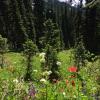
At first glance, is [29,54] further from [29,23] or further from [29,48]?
[29,23]

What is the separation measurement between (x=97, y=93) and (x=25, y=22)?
2388 inches

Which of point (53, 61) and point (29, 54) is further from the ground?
point (29, 54)

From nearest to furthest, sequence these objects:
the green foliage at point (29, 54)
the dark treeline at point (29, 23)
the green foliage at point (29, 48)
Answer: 1. the green foliage at point (29, 54)
2. the green foliage at point (29, 48)
3. the dark treeline at point (29, 23)

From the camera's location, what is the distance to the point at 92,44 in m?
56.2

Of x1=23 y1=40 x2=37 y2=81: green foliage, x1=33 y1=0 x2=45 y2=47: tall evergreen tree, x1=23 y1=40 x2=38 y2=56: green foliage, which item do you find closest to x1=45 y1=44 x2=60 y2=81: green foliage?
x1=23 y1=40 x2=37 y2=81: green foliage

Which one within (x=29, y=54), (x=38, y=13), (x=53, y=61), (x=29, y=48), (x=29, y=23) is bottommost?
(x=29, y=23)

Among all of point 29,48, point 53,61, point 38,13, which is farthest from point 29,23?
point 53,61

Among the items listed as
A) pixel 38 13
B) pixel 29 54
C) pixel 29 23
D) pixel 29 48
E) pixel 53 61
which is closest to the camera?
pixel 53 61

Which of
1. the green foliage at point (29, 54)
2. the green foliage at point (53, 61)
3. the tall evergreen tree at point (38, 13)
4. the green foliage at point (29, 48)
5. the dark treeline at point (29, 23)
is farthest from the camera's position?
the tall evergreen tree at point (38, 13)

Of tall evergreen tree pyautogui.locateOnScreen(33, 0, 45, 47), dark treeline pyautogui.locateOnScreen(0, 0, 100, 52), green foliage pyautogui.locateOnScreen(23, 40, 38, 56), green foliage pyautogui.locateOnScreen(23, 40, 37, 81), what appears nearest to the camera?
green foliage pyautogui.locateOnScreen(23, 40, 37, 81)

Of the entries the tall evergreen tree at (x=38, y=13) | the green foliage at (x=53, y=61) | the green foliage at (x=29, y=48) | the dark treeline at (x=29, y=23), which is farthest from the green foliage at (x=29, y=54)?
the tall evergreen tree at (x=38, y=13)

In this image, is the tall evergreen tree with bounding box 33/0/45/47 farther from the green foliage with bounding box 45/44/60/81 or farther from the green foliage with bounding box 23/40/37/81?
the green foliage with bounding box 45/44/60/81

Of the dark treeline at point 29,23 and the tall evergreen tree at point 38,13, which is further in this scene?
the tall evergreen tree at point 38,13

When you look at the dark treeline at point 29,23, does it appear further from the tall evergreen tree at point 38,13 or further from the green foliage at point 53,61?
the green foliage at point 53,61
